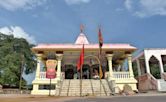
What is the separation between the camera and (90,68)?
2628cm

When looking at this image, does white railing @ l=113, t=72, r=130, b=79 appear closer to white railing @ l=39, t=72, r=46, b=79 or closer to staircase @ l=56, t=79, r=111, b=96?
staircase @ l=56, t=79, r=111, b=96

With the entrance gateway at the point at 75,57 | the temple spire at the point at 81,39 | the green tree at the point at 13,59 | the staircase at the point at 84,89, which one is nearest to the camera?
the staircase at the point at 84,89

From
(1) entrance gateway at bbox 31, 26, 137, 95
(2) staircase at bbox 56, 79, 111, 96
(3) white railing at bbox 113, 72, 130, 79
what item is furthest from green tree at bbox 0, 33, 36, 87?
(3) white railing at bbox 113, 72, 130, 79

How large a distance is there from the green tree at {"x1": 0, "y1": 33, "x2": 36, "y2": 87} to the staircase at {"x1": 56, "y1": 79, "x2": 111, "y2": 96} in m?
14.0

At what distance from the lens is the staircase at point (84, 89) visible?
17.0 metres

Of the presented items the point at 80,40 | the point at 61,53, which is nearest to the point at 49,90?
the point at 61,53

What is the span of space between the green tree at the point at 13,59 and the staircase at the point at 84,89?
1395 cm

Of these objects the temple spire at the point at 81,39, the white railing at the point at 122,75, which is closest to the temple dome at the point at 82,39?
the temple spire at the point at 81,39

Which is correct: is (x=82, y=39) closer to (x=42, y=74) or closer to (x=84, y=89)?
(x=42, y=74)

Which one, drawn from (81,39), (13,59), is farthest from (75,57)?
(13,59)

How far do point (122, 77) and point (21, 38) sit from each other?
884 inches

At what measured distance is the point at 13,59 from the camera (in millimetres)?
31391

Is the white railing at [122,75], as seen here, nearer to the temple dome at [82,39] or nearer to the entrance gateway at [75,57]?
the entrance gateway at [75,57]

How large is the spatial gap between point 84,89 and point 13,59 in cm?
1745
